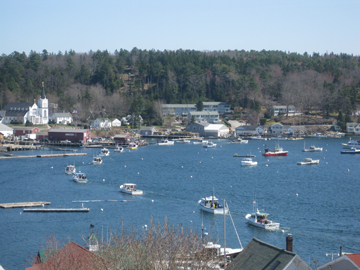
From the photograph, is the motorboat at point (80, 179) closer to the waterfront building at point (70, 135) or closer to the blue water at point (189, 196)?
the blue water at point (189, 196)

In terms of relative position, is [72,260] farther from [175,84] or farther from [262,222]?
[175,84]

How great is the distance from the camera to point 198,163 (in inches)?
1602

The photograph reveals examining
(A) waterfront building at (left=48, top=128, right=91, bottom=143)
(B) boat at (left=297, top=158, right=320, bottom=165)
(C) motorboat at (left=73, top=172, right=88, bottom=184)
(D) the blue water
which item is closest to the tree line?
(A) waterfront building at (left=48, top=128, right=91, bottom=143)

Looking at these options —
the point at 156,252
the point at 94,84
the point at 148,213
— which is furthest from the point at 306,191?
the point at 94,84

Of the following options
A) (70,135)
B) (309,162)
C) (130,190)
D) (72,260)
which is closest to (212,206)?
(130,190)

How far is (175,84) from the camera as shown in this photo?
8200 cm

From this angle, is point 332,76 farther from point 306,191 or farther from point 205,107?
point 306,191

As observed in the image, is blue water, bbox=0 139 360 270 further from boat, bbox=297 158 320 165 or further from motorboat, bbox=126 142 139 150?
motorboat, bbox=126 142 139 150

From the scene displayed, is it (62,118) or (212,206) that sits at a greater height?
(62,118)

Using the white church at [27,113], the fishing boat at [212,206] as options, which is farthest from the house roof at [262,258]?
the white church at [27,113]

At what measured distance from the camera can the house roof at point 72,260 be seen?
32.8 feet

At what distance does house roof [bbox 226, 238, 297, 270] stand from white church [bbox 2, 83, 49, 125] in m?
57.8

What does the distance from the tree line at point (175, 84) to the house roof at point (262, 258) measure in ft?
188

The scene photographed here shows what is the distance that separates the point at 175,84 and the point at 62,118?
77.4ft
